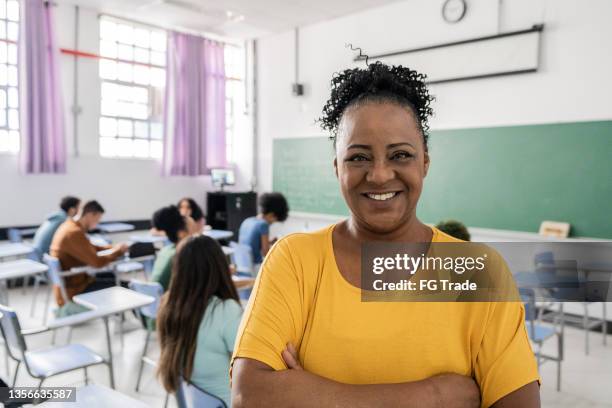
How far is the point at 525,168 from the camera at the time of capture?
16.1 ft

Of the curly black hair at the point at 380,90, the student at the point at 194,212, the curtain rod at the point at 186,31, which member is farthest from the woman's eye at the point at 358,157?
the curtain rod at the point at 186,31

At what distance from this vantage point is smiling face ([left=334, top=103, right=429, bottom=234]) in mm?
900

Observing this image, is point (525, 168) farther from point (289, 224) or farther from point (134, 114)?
point (134, 114)

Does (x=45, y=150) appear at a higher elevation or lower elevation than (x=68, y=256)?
higher

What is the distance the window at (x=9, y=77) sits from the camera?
5.95m

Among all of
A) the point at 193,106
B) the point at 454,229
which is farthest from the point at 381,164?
the point at 193,106

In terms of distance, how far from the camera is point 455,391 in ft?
2.78

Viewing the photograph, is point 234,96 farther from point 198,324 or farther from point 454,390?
point 454,390

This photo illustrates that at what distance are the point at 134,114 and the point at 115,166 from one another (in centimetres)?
87

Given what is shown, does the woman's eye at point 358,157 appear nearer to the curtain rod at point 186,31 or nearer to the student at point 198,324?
the student at point 198,324

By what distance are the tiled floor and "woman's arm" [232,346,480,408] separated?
231 cm

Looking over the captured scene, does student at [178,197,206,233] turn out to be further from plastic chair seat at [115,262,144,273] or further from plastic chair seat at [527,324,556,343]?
plastic chair seat at [527,324,556,343]

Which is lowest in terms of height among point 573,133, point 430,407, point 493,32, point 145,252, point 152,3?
point 145,252

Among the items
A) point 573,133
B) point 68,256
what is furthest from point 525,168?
point 68,256
